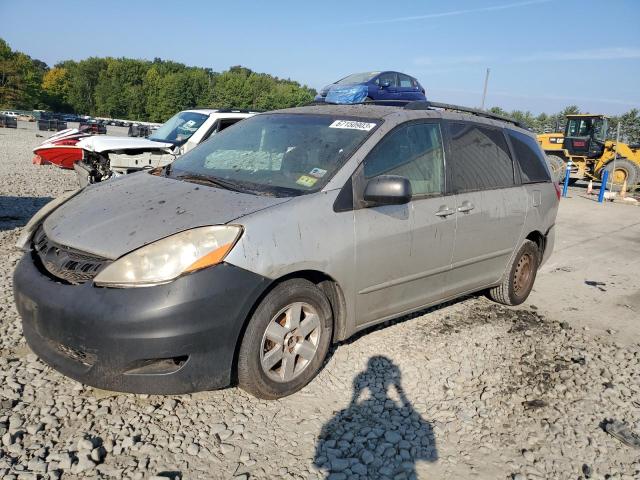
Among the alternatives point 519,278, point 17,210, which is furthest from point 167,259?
point 17,210

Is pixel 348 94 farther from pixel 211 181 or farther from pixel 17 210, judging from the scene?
pixel 211 181

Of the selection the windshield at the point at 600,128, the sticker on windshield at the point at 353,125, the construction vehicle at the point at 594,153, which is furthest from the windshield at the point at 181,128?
the windshield at the point at 600,128

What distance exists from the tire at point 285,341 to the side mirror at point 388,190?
27.9 inches

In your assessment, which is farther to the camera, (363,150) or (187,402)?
(363,150)

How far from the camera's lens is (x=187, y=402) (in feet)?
9.75

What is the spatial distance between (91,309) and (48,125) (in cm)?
4297

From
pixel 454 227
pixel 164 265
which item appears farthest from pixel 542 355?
pixel 164 265

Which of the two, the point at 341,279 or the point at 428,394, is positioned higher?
the point at 341,279

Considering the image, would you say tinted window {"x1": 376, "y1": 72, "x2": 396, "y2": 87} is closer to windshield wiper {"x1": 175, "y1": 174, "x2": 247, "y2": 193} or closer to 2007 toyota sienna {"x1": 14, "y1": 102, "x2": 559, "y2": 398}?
2007 toyota sienna {"x1": 14, "y1": 102, "x2": 559, "y2": 398}

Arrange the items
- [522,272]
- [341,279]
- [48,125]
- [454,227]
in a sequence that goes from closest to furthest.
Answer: [341,279] < [454,227] < [522,272] < [48,125]

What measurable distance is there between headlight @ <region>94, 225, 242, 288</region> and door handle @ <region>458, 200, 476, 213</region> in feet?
6.88

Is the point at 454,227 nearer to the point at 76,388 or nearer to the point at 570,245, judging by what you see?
the point at 76,388

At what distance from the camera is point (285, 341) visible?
3.02m

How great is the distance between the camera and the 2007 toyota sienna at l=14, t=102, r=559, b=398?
2580 mm
